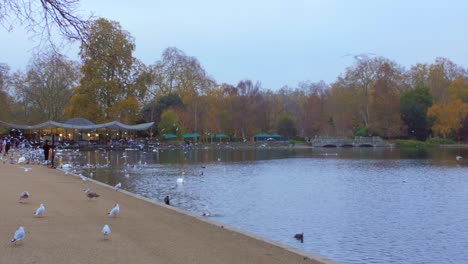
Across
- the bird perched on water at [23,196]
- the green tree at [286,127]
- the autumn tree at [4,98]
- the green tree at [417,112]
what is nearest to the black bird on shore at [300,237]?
the bird perched on water at [23,196]

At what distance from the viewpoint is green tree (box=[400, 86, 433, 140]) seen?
8044 cm

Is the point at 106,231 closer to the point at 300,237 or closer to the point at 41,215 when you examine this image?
the point at 41,215

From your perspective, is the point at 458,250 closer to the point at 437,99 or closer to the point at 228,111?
the point at 228,111

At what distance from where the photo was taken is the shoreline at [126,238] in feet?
27.0

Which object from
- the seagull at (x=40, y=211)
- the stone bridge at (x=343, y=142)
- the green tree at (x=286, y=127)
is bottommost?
the seagull at (x=40, y=211)

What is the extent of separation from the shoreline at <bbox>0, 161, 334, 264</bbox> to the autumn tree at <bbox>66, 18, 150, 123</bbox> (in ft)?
159

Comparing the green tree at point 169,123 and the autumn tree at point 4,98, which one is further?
the green tree at point 169,123

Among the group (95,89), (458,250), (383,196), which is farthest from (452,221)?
(95,89)

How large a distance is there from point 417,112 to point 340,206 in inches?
2639

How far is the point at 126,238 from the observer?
31.8ft

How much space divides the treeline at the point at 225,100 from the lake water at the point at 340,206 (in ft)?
111

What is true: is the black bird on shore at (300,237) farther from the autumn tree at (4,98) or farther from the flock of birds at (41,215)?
the autumn tree at (4,98)

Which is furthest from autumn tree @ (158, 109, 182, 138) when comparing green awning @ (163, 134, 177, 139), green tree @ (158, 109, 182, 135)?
green awning @ (163, 134, 177, 139)

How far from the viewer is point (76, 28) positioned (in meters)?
7.95
